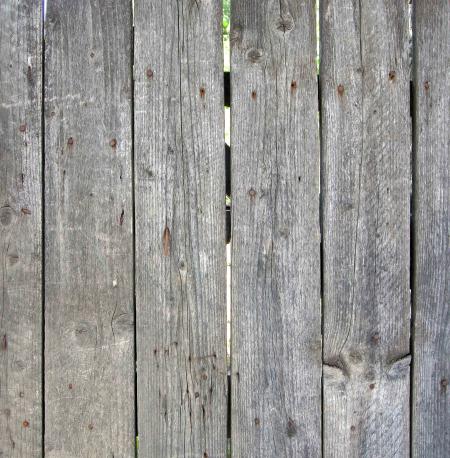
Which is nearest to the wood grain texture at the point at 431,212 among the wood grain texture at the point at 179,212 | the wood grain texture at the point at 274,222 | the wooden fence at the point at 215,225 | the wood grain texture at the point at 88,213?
the wooden fence at the point at 215,225

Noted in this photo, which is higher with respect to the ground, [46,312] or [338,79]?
[338,79]

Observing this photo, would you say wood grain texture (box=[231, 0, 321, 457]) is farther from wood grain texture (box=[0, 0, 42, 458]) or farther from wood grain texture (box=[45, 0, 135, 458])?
wood grain texture (box=[0, 0, 42, 458])

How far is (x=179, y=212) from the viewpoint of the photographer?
2012mm

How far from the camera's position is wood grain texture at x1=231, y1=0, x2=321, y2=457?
200 cm

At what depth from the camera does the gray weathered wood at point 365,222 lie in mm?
2012

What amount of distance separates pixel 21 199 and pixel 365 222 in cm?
111

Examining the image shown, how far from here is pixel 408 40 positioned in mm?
2023

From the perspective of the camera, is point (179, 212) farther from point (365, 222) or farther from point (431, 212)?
point (431, 212)

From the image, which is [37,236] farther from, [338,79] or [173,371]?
[338,79]

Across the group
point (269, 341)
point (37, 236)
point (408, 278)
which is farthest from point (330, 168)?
point (37, 236)

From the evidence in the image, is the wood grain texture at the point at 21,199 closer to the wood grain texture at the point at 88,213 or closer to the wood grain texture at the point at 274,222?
the wood grain texture at the point at 88,213

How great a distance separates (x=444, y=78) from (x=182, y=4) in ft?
2.87

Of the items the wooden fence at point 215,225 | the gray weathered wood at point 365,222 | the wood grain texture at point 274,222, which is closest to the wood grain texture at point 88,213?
the wooden fence at point 215,225

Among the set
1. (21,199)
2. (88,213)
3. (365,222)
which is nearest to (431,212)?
(365,222)
